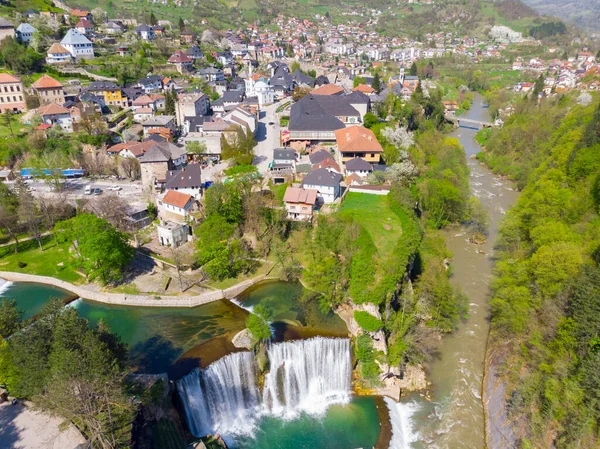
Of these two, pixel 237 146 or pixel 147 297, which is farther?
Answer: pixel 237 146

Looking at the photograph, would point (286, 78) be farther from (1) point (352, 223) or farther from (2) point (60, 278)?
(2) point (60, 278)

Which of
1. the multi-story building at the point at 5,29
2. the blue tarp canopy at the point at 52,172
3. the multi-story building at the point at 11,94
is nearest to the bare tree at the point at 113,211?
the blue tarp canopy at the point at 52,172

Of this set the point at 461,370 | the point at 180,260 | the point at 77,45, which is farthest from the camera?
the point at 77,45

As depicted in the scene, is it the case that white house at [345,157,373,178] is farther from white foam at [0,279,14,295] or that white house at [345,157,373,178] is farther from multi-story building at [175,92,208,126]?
white foam at [0,279,14,295]

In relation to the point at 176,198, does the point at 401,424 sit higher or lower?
lower

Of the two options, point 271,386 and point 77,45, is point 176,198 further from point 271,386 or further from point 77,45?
point 77,45

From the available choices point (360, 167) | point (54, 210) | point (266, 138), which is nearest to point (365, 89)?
point (266, 138)

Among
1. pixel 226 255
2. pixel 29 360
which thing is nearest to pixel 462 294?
pixel 226 255
